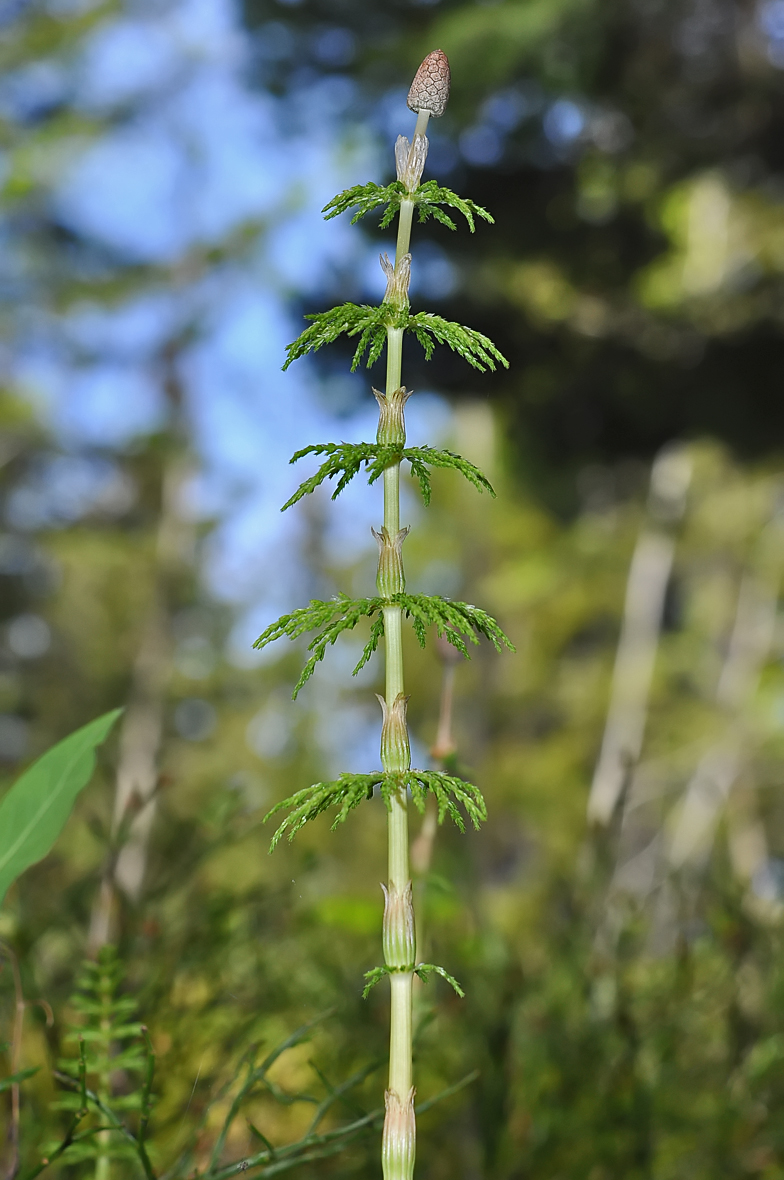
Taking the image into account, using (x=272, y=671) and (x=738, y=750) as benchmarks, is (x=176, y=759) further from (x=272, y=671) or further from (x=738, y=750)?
(x=738, y=750)

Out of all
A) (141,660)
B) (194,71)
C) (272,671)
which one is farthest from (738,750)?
(194,71)

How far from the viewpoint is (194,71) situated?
7105 millimetres

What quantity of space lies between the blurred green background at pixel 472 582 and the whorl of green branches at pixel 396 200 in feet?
0.37

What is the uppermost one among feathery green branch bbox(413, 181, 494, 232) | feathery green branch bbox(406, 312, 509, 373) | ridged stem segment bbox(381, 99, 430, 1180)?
feathery green branch bbox(413, 181, 494, 232)

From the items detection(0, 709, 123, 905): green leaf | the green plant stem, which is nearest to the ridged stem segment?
the green plant stem

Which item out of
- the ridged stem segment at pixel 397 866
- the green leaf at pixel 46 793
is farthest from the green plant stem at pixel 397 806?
the green leaf at pixel 46 793

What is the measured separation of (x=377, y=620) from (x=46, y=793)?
196 mm

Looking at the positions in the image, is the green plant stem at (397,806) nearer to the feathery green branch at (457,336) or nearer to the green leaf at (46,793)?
the feathery green branch at (457,336)

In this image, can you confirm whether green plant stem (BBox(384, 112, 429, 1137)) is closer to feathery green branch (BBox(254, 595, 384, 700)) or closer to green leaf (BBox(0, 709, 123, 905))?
feathery green branch (BBox(254, 595, 384, 700))

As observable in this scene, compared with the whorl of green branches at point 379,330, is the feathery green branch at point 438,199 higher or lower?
higher

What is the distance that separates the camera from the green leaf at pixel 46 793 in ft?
1.29

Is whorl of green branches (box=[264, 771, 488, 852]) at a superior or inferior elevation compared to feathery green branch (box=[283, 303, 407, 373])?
inferior

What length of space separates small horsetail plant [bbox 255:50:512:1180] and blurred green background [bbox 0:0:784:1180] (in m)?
0.12

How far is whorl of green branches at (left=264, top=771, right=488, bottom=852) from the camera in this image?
0.91 feet
